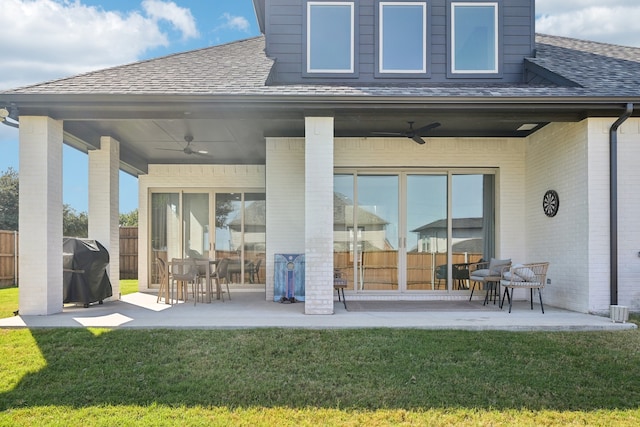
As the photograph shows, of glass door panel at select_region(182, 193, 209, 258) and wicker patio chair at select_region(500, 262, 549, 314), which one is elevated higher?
glass door panel at select_region(182, 193, 209, 258)

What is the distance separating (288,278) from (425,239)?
2.57 m

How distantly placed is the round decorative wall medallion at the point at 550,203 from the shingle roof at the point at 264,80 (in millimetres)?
1673

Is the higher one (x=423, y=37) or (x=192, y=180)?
(x=423, y=37)

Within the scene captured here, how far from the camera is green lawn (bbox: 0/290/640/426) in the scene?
138 inches

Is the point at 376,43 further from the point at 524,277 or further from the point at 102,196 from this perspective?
the point at 102,196

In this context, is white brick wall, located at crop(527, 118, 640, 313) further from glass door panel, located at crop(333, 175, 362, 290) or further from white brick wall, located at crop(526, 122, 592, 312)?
glass door panel, located at crop(333, 175, 362, 290)

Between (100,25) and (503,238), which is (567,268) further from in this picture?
(100,25)

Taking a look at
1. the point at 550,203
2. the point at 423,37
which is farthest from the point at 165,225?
the point at 550,203

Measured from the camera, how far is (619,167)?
22.3ft

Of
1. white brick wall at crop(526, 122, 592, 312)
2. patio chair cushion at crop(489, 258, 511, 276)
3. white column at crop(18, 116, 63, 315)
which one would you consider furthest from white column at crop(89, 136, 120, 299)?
white brick wall at crop(526, 122, 592, 312)

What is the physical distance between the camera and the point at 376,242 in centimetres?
855

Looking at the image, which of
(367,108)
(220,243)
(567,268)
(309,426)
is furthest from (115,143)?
(567,268)

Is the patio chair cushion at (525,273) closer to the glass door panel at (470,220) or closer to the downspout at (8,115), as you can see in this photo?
the glass door panel at (470,220)

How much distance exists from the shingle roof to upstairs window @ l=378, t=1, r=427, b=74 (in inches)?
26.3
